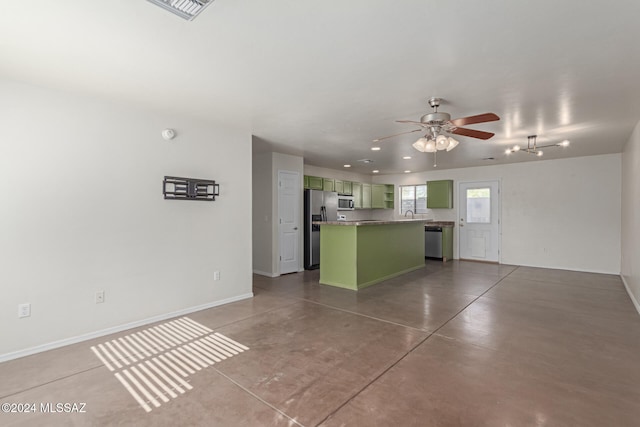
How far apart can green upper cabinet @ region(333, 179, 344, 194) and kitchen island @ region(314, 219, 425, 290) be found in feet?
7.23

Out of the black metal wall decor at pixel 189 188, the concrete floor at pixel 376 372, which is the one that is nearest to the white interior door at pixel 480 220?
the concrete floor at pixel 376 372

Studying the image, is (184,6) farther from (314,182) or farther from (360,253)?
(314,182)

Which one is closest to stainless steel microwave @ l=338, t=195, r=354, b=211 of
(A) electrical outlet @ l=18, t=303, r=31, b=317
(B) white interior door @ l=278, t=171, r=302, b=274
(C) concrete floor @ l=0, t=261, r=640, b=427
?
(B) white interior door @ l=278, t=171, r=302, b=274

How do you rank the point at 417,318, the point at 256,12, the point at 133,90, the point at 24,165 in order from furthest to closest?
the point at 417,318, the point at 133,90, the point at 24,165, the point at 256,12

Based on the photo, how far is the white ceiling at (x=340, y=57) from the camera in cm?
177

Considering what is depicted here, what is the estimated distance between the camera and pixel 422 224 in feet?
23.1

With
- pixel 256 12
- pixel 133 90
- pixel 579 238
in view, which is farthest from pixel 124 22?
pixel 579 238

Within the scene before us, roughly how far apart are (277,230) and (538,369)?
4.50 meters

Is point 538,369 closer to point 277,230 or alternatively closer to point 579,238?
point 277,230

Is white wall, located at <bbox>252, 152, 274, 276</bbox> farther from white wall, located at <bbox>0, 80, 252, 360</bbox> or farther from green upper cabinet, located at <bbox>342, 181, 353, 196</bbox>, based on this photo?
green upper cabinet, located at <bbox>342, 181, 353, 196</bbox>

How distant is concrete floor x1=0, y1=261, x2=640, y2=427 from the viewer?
191 centimetres

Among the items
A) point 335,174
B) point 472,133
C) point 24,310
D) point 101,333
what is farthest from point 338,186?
point 24,310

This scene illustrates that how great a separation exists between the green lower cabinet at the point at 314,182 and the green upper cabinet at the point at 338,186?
498mm

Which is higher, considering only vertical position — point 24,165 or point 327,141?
point 327,141
